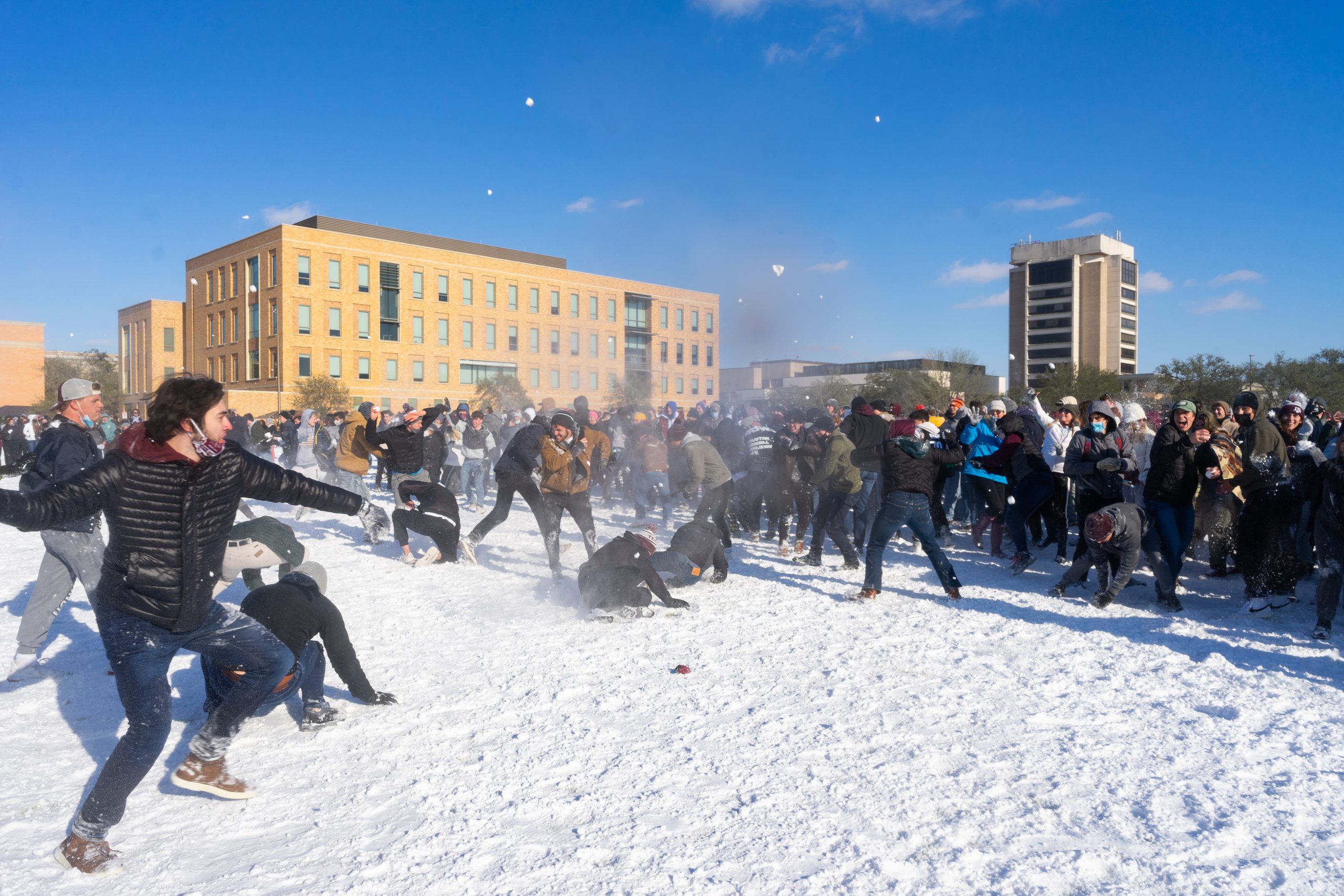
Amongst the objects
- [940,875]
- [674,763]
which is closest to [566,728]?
[674,763]

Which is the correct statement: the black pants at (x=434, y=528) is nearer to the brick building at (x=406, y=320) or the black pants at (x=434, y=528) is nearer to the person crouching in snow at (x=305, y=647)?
the person crouching in snow at (x=305, y=647)

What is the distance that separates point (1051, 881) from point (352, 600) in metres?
6.19

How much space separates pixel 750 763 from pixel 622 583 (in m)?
2.82

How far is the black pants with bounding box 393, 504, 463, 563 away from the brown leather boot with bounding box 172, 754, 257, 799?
5.38 metres

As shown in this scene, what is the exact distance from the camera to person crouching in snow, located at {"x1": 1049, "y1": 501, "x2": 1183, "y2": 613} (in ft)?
22.2

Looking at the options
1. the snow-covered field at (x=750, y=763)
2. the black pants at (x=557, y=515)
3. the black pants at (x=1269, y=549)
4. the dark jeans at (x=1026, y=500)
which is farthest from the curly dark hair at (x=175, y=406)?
the dark jeans at (x=1026, y=500)

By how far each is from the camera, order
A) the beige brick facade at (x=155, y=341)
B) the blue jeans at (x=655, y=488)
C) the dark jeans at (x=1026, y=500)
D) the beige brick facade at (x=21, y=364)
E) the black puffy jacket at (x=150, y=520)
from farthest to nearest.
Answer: the beige brick facade at (x=21, y=364), the beige brick facade at (x=155, y=341), the blue jeans at (x=655, y=488), the dark jeans at (x=1026, y=500), the black puffy jacket at (x=150, y=520)

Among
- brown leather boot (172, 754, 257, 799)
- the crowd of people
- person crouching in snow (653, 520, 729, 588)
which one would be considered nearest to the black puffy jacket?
the crowd of people

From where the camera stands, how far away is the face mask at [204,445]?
3.13 m

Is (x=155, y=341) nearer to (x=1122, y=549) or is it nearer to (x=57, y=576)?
(x=57, y=576)

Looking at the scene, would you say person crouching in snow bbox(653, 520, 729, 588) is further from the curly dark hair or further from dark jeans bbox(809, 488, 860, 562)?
the curly dark hair

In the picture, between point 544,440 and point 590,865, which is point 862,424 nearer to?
point 544,440

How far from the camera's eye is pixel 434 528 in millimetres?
8930

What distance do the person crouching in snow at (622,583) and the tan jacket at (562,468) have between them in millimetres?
1335
